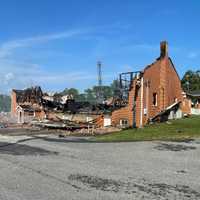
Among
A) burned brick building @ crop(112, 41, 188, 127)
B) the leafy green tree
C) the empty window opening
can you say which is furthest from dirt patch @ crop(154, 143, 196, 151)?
the leafy green tree

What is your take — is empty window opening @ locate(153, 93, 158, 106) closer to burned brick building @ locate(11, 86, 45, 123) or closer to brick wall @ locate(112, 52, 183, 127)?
brick wall @ locate(112, 52, 183, 127)

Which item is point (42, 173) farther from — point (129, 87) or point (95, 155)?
point (129, 87)

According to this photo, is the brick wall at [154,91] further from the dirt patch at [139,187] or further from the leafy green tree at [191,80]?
the leafy green tree at [191,80]

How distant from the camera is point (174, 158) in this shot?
14234mm

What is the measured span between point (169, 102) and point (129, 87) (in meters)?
7.20

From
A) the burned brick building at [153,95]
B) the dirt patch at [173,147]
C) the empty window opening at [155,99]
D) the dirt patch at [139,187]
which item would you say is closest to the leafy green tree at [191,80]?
the burned brick building at [153,95]

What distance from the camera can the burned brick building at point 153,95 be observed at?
113 feet

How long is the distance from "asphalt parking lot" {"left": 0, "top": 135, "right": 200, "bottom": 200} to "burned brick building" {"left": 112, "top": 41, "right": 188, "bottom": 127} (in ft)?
56.5

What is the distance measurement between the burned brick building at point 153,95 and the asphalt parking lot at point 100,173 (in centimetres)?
1722

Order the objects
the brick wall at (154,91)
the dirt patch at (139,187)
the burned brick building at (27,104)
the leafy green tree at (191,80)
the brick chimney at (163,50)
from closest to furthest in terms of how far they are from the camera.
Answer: the dirt patch at (139,187) < the brick wall at (154,91) < the brick chimney at (163,50) < the burned brick building at (27,104) < the leafy green tree at (191,80)

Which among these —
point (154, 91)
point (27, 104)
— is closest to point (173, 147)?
point (154, 91)

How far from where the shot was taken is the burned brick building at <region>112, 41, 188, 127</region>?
34.5 meters

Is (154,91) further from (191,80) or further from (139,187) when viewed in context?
(191,80)

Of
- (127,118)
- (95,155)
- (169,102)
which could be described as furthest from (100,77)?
(95,155)
